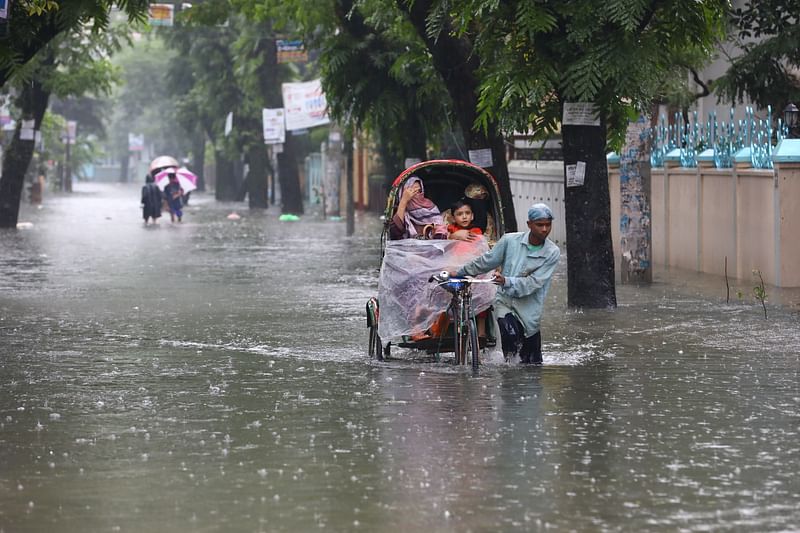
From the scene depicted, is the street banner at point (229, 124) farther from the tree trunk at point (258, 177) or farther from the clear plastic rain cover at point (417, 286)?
the clear plastic rain cover at point (417, 286)

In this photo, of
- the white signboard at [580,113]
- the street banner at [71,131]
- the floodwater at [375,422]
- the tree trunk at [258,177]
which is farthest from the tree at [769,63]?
the street banner at [71,131]

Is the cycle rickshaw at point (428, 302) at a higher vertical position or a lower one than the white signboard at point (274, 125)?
lower

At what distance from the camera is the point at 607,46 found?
1706 centimetres

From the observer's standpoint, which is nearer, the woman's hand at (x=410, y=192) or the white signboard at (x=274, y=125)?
the woman's hand at (x=410, y=192)

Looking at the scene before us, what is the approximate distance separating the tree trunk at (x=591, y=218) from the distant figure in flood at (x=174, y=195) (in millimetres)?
30270

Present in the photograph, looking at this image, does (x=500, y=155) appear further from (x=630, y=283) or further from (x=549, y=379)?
(x=549, y=379)

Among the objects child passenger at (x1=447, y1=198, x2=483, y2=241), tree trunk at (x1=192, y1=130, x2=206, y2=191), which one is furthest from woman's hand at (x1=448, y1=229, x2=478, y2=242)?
tree trunk at (x1=192, y1=130, x2=206, y2=191)

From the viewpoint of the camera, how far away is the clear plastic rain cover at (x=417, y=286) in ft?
43.6

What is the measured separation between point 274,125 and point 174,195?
479 cm

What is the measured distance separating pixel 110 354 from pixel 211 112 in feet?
160

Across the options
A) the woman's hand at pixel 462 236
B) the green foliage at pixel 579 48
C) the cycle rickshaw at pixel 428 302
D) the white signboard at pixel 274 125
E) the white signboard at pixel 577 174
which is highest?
the white signboard at pixel 274 125

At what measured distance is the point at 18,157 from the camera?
40406mm

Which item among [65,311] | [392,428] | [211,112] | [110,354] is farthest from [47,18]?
[211,112]

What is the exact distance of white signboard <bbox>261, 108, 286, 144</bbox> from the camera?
170 ft
